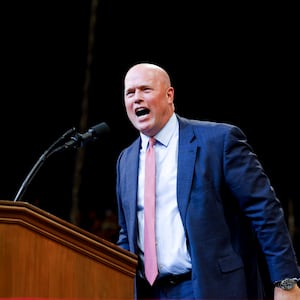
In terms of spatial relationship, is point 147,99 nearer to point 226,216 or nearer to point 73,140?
point 73,140

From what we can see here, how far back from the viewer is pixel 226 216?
7.59 feet

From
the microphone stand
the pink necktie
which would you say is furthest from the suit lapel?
the microphone stand

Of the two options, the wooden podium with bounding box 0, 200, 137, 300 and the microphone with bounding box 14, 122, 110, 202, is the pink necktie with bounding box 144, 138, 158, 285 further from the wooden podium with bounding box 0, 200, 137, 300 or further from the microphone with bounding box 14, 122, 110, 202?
the wooden podium with bounding box 0, 200, 137, 300

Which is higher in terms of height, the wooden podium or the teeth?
the teeth

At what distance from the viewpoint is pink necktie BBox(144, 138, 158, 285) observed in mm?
2256

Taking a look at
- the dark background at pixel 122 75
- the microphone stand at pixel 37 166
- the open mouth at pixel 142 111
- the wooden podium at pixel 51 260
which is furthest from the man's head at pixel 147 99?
the dark background at pixel 122 75

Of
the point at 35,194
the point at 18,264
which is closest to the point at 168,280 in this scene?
the point at 18,264

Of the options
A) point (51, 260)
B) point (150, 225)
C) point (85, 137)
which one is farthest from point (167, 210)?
point (51, 260)

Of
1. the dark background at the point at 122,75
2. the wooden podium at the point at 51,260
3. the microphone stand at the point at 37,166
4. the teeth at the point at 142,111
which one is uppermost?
the dark background at the point at 122,75

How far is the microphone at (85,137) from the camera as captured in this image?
7.89ft

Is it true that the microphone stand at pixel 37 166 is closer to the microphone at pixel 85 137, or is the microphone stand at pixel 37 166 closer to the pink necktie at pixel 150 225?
the microphone at pixel 85 137

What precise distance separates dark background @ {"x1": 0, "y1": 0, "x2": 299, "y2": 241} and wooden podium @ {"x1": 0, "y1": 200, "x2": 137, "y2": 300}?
3.82 metres

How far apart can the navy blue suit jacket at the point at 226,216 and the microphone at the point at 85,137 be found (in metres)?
0.22

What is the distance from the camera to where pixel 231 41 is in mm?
5773
